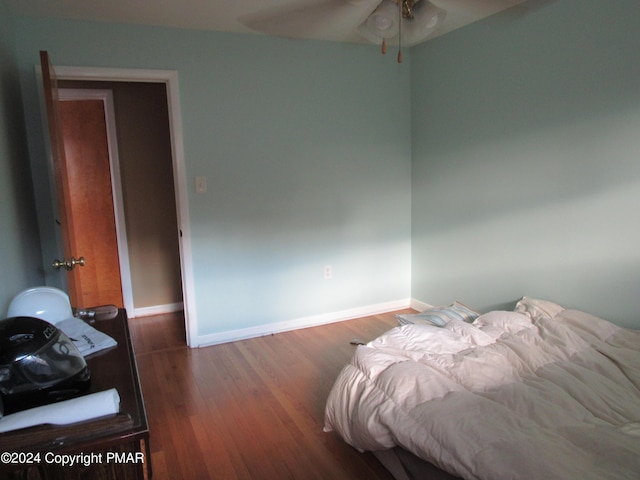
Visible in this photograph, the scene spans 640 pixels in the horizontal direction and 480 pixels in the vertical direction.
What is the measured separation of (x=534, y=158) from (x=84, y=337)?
2.65 metres

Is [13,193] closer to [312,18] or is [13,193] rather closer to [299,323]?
[312,18]

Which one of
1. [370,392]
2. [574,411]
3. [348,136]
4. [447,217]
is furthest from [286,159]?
[574,411]

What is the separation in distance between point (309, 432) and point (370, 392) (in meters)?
0.56

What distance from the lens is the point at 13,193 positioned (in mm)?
2182

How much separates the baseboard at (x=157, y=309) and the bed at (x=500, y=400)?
8.68ft

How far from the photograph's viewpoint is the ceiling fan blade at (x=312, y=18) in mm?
2713

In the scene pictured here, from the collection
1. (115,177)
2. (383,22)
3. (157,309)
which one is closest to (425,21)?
(383,22)

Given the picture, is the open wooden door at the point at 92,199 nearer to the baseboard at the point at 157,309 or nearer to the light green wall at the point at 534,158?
the baseboard at the point at 157,309

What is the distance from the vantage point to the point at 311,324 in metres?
3.76

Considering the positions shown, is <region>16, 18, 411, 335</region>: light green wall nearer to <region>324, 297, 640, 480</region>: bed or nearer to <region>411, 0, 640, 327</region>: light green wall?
<region>411, 0, 640, 327</region>: light green wall

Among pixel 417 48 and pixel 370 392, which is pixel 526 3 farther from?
pixel 370 392

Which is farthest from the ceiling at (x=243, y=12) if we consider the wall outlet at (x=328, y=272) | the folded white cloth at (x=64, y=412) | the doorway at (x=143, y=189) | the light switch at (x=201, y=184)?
the folded white cloth at (x=64, y=412)

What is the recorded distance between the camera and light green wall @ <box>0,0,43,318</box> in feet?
6.17

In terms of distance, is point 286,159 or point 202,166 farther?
point 286,159
